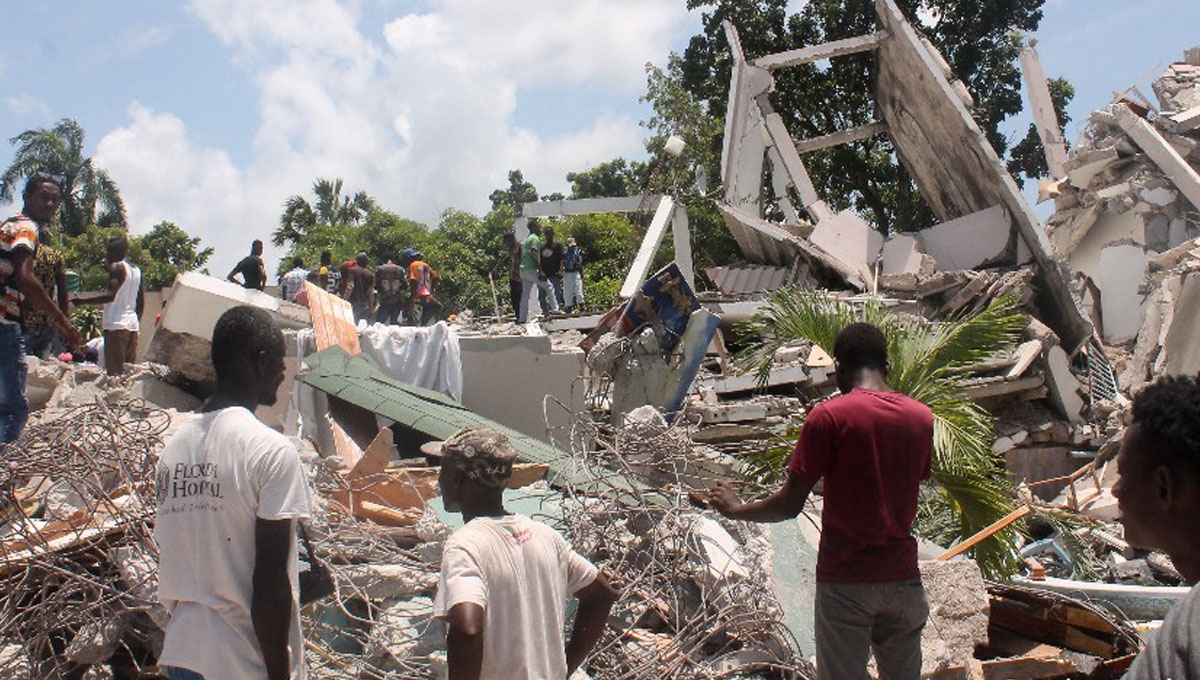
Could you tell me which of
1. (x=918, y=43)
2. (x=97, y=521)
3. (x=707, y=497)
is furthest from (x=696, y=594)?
(x=918, y=43)

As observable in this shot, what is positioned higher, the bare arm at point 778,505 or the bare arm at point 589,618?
the bare arm at point 778,505

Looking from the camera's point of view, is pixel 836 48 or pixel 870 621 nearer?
pixel 870 621

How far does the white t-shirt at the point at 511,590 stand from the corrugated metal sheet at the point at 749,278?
11.6m

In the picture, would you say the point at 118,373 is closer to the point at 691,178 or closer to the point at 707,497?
the point at 707,497

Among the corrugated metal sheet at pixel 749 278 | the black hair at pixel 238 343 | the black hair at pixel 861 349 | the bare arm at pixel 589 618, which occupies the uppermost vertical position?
the corrugated metal sheet at pixel 749 278

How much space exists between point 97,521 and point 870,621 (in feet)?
9.82

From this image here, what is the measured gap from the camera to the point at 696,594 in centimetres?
509

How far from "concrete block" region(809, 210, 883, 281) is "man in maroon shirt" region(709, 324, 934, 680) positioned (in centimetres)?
1038

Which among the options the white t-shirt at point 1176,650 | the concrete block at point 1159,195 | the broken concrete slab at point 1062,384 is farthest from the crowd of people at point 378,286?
the white t-shirt at point 1176,650

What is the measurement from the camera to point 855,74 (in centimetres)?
2339

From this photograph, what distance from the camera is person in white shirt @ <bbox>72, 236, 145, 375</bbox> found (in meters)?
8.59

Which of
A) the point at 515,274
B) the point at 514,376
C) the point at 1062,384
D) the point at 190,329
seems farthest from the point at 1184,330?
the point at 190,329

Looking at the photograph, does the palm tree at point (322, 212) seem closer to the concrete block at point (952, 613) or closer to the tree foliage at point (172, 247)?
the tree foliage at point (172, 247)

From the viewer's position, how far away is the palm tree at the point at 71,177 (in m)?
43.1
